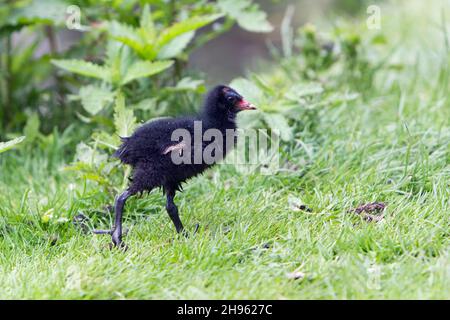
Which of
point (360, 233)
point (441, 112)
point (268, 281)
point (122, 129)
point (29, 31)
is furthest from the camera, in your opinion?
point (29, 31)

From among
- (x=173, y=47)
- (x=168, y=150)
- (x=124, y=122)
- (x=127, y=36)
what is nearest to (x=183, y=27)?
(x=173, y=47)

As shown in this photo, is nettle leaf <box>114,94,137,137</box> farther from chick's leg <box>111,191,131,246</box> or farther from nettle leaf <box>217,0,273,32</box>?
nettle leaf <box>217,0,273,32</box>

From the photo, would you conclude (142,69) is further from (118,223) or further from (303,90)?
(118,223)

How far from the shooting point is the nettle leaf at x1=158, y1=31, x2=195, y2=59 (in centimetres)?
530

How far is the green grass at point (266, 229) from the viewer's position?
3.38 m

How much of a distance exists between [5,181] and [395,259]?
3180 mm

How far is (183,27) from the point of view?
5.16 meters

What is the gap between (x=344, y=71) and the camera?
21.6 ft

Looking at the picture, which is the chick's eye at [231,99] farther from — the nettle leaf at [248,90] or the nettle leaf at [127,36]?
the nettle leaf at [127,36]

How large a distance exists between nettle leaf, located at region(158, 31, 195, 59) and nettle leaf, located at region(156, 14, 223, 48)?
0.05 metres

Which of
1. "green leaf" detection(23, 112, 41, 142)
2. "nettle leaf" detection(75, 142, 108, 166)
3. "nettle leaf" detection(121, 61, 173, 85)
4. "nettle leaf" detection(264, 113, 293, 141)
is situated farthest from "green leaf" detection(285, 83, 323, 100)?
"green leaf" detection(23, 112, 41, 142)
